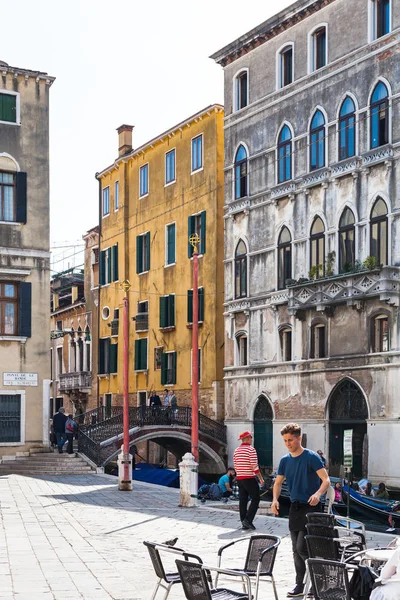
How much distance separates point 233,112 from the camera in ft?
125

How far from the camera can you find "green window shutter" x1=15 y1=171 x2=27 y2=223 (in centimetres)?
3056

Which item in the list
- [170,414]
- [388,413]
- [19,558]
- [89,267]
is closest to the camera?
[19,558]

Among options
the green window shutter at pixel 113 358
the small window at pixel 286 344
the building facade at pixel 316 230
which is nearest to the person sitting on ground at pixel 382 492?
the building facade at pixel 316 230

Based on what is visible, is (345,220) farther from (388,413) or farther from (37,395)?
(37,395)

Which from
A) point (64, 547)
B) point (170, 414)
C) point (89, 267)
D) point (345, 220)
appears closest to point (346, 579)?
point (64, 547)

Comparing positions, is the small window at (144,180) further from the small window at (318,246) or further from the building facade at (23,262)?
the building facade at (23,262)

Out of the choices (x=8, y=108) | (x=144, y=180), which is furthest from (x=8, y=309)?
(x=144, y=180)

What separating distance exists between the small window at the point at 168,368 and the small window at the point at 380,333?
12695 millimetres

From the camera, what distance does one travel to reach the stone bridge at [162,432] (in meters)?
34.1

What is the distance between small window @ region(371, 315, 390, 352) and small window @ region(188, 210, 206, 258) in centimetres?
1135

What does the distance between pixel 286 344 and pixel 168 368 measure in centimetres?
872

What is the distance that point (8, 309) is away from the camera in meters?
30.5

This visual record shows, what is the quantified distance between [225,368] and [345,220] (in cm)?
861

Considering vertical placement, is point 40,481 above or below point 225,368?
below
